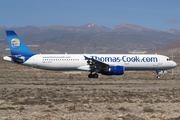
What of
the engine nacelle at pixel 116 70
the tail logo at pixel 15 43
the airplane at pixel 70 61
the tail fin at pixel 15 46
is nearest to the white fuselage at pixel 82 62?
the airplane at pixel 70 61

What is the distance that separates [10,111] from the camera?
1184 cm

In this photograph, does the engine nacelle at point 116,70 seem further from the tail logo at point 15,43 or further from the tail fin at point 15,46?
the tail logo at point 15,43

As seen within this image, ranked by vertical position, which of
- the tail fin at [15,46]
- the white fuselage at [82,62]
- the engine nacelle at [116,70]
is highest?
the tail fin at [15,46]

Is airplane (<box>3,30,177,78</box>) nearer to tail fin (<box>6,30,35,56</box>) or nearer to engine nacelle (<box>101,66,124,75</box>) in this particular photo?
tail fin (<box>6,30,35,56</box>)

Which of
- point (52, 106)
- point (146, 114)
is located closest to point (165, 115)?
point (146, 114)

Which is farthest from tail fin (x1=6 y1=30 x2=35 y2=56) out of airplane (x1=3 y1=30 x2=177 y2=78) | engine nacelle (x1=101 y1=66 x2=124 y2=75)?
engine nacelle (x1=101 y1=66 x2=124 y2=75)

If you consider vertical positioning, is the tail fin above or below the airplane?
above

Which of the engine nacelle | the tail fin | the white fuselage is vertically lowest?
the engine nacelle

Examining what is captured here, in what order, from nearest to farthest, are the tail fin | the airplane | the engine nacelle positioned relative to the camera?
the engine nacelle < the airplane < the tail fin

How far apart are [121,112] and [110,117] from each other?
120 centimetres

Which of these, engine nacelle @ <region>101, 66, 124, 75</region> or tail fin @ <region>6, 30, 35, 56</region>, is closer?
engine nacelle @ <region>101, 66, 124, 75</region>

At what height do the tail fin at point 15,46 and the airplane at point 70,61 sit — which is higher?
the tail fin at point 15,46

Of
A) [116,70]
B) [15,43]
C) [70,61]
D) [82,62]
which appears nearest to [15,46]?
[15,43]

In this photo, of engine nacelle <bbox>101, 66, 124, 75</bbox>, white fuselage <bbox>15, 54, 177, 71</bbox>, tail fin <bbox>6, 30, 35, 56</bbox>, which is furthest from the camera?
tail fin <bbox>6, 30, 35, 56</bbox>
